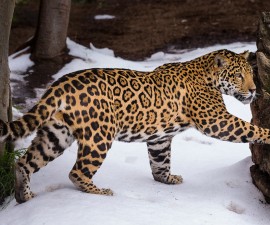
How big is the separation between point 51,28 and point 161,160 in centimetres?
571

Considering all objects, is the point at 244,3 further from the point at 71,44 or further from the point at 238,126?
the point at 238,126

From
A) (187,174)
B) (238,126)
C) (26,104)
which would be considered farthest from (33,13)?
(238,126)

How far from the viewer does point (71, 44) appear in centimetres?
1308

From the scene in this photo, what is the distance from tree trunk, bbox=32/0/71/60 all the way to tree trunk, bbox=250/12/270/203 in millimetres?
5441

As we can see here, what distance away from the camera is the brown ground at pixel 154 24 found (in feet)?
50.2

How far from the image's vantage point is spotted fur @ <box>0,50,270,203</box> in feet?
20.6

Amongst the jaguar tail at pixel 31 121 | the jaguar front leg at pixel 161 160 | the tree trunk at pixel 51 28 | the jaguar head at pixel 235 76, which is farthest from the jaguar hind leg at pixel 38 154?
the tree trunk at pixel 51 28

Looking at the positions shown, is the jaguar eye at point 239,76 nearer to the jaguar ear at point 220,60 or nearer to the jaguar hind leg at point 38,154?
the jaguar ear at point 220,60

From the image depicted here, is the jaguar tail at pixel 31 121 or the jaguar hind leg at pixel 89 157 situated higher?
the jaguar tail at pixel 31 121

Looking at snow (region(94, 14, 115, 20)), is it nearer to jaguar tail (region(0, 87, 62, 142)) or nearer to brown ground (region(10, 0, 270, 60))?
brown ground (region(10, 0, 270, 60))

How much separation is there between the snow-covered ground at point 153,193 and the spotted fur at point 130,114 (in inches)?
11.2

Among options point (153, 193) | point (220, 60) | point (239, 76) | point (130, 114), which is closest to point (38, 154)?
point (130, 114)

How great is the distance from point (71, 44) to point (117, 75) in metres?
6.51

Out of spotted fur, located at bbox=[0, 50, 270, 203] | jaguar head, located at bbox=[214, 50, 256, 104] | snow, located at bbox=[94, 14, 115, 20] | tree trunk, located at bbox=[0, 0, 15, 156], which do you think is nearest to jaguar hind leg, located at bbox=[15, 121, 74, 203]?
spotted fur, located at bbox=[0, 50, 270, 203]
